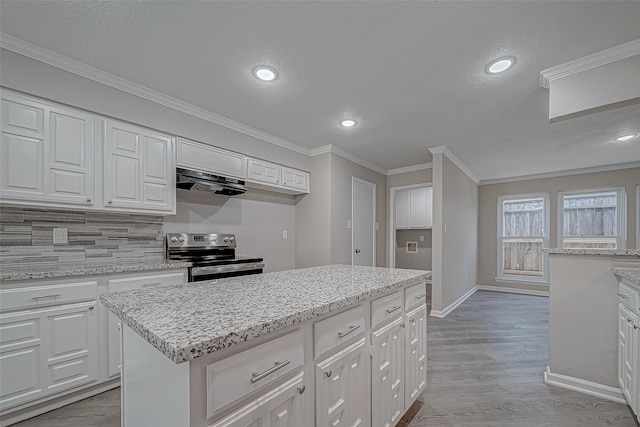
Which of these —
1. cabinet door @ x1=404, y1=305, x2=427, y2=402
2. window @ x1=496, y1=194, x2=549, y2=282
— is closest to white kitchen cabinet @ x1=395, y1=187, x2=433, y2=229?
window @ x1=496, y1=194, x2=549, y2=282

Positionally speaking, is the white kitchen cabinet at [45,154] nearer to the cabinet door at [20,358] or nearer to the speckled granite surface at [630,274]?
the cabinet door at [20,358]

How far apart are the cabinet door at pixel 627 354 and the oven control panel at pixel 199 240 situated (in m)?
3.39

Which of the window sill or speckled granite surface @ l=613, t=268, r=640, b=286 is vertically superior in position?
speckled granite surface @ l=613, t=268, r=640, b=286

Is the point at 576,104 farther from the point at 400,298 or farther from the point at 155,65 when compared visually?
the point at 155,65

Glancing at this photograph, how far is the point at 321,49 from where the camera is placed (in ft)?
6.39

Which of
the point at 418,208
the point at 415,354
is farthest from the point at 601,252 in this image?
the point at 418,208

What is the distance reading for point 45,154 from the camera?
77.7 inches

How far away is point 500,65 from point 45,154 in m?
3.30

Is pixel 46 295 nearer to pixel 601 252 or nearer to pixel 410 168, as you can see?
pixel 601 252

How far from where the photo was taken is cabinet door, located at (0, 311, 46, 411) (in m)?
1.70

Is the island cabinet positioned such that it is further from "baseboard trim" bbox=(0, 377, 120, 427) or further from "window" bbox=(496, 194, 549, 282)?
"window" bbox=(496, 194, 549, 282)

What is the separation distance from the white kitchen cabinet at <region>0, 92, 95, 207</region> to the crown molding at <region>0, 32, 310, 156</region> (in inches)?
12.0

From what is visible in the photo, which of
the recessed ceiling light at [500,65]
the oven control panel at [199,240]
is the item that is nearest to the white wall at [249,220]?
the oven control panel at [199,240]

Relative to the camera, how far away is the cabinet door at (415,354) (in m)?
1.70
